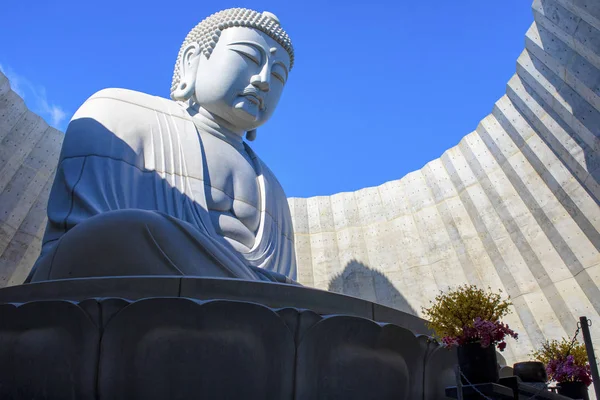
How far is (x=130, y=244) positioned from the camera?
2691mm

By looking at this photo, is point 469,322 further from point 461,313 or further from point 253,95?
point 253,95

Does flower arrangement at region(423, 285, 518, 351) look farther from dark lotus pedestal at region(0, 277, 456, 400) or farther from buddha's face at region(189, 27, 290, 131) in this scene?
buddha's face at region(189, 27, 290, 131)

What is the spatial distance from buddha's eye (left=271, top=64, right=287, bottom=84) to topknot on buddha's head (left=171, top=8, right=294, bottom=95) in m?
0.21

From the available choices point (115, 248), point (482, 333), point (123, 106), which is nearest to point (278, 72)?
point (123, 106)

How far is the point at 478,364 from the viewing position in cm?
237

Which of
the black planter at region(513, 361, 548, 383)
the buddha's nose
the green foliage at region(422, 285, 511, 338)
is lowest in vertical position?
the green foliage at region(422, 285, 511, 338)

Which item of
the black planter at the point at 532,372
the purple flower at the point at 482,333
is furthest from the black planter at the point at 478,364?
the black planter at the point at 532,372

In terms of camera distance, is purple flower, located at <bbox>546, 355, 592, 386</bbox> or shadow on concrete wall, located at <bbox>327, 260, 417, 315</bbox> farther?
shadow on concrete wall, located at <bbox>327, 260, 417, 315</bbox>

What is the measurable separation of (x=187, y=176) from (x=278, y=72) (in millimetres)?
1310

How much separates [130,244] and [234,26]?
2627 mm

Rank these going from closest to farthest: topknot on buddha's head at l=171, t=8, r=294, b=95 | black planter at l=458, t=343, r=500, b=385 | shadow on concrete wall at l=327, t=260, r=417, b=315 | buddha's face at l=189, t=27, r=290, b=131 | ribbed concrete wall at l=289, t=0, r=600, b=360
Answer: black planter at l=458, t=343, r=500, b=385
buddha's face at l=189, t=27, r=290, b=131
topknot on buddha's head at l=171, t=8, r=294, b=95
ribbed concrete wall at l=289, t=0, r=600, b=360
shadow on concrete wall at l=327, t=260, r=417, b=315

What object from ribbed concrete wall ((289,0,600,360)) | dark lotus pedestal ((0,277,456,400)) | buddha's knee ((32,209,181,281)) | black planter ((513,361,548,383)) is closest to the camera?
dark lotus pedestal ((0,277,456,400))

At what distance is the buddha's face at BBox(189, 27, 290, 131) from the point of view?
4535mm

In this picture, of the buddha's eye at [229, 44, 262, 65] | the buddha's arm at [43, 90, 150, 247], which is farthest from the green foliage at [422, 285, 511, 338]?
the buddha's eye at [229, 44, 262, 65]
